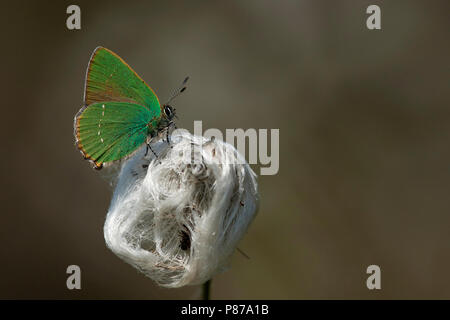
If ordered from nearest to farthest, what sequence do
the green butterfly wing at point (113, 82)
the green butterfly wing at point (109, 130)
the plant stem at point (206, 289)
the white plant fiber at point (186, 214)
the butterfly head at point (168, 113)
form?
the white plant fiber at point (186, 214) < the plant stem at point (206, 289) < the green butterfly wing at point (113, 82) < the green butterfly wing at point (109, 130) < the butterfly head at point (168, 113)

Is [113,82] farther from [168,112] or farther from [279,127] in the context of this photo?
[279,127]

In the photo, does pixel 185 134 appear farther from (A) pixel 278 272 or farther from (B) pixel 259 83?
(B) pixel 259 83

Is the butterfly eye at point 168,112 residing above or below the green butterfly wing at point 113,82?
below

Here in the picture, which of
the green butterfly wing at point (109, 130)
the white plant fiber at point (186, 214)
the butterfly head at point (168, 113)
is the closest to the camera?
the white plant fiber at point (186, 214)

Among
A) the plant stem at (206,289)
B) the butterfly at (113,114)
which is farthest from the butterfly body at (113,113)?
the plant stem at (206,289)

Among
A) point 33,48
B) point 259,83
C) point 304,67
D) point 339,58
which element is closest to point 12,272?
point 33,48

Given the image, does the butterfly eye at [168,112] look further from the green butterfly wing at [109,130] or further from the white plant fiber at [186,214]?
the white plant fiber at [186,214]

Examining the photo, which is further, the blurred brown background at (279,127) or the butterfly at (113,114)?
the blurred brown background at (279,127)
